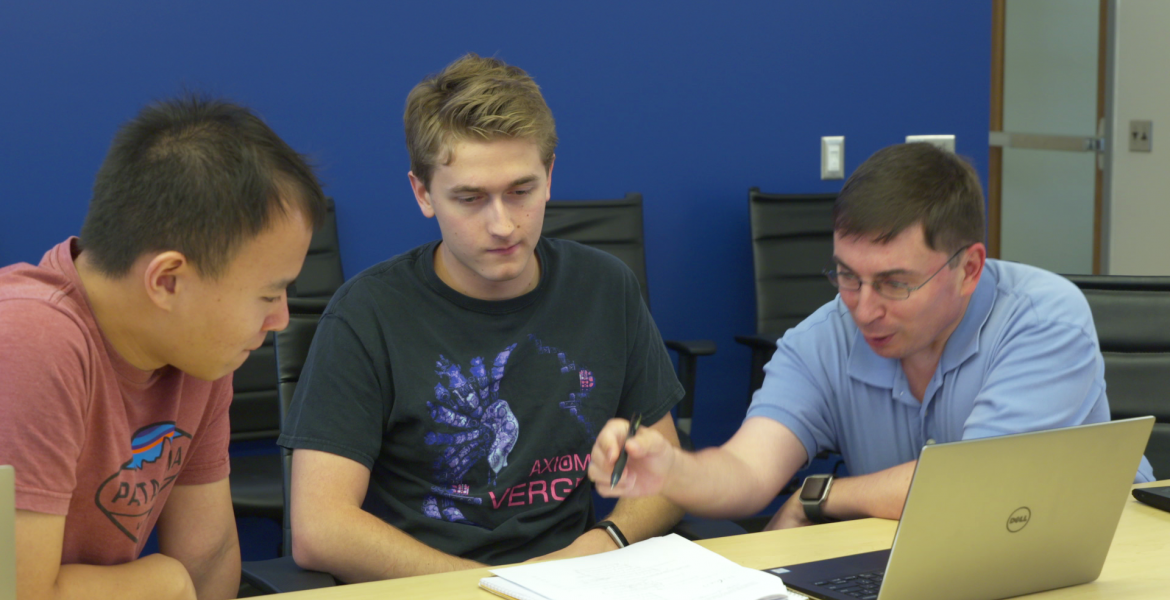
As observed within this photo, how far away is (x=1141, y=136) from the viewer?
4.36 meters

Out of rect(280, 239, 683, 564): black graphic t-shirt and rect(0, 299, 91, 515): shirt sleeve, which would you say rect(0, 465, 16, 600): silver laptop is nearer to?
rect(0, 299, 91, 515): shirt sleeve

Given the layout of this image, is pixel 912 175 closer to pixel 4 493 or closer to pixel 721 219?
pixel 4 493

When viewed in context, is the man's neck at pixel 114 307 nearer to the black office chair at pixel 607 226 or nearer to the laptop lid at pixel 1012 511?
the laptop lid at pixel 1012 511

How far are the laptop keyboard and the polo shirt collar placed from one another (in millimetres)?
477

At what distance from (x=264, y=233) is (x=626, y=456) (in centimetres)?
53

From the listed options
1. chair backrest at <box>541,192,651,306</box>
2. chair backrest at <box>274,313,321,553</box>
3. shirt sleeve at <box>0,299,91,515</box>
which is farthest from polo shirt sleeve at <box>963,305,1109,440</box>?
chair backrest at <box>541,192,651,306</box>

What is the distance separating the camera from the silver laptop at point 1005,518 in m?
1.01

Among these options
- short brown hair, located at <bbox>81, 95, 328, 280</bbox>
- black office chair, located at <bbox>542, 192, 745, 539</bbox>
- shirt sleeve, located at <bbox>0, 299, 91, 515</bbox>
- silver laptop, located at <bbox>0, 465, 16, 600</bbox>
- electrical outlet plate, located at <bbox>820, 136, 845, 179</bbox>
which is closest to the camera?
silver laptop, located at <bbox>0, 465, 16, 600</bbox>

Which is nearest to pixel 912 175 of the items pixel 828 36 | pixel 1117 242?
pixel 828 36

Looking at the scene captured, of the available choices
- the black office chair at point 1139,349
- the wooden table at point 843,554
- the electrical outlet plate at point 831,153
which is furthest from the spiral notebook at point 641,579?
the electrical outlet plate at point 831,153

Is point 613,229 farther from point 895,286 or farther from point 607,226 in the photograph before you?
point 895,286

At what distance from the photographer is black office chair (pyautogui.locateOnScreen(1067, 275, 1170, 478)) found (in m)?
1.87

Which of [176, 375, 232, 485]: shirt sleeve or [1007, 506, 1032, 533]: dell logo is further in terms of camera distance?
[176, 375, 232, 485]: shirt sleeve

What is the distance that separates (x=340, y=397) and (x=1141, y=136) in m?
4.07
